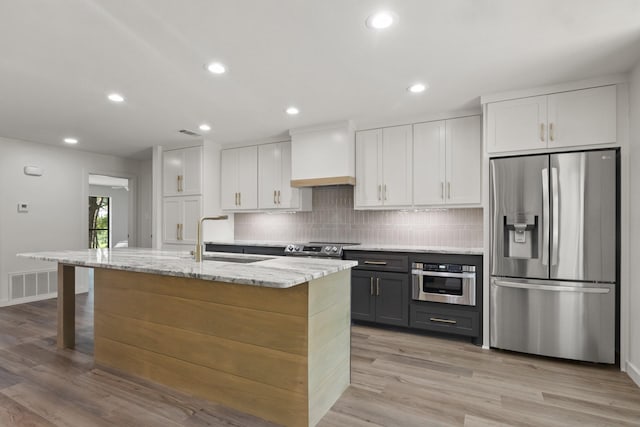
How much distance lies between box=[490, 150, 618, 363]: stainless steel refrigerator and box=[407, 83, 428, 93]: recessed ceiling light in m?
0.94

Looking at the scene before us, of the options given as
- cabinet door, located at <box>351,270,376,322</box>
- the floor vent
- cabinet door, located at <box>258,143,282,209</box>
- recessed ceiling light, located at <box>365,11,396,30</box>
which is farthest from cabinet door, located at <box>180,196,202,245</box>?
recessed ceiling light, located at <box>365,11,396,30</box>

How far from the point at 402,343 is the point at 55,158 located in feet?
18.6

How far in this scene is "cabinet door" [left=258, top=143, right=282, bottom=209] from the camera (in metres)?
4.69

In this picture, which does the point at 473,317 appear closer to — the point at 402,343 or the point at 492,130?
the point at 402,343

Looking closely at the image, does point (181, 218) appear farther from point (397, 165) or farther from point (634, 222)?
point (634, 222)

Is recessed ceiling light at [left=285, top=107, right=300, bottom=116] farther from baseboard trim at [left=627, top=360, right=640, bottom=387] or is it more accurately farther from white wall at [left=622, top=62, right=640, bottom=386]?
baseboard trim at [left=627, top=360, right=640, bottom=387]

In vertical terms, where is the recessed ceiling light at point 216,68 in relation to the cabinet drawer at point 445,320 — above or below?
above

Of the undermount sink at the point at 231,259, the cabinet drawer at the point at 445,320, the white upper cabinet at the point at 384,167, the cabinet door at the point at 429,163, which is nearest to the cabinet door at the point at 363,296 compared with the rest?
the cabinet drawer at the point at 445,320

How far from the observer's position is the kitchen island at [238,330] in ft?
6.25

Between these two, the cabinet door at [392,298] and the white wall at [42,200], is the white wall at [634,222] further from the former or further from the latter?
the white wall at [42,200]

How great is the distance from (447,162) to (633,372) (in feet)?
7.45

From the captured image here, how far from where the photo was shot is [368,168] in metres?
4.05

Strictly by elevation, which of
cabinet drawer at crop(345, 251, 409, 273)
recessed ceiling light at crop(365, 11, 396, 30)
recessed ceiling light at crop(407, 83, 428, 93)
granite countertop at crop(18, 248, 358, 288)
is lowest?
cabinet drawer at crop(345, 251, 409, 273)

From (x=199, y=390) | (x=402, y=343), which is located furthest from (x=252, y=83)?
(x=402, y=343)
